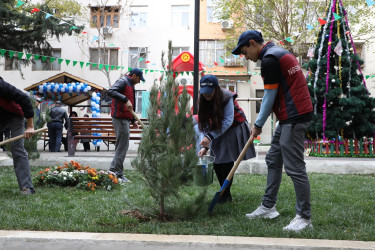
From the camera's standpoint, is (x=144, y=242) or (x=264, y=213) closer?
(x=144, y=242)

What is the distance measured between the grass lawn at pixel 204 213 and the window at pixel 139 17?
24.3 m

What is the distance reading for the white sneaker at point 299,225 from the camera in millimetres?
3455

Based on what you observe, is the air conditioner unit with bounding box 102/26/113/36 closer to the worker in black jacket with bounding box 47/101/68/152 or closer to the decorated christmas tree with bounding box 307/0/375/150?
the worker in black jacket with bounding box 47/101/68/152

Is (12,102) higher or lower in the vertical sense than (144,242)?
higher

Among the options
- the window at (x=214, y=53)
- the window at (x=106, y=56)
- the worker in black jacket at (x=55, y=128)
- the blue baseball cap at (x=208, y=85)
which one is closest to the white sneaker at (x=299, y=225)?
the blue baseball cap at (x=208, y=85)

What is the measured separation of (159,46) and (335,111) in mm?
19189

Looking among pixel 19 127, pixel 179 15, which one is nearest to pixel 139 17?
pixel 179 15

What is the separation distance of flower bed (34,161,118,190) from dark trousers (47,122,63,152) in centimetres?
865

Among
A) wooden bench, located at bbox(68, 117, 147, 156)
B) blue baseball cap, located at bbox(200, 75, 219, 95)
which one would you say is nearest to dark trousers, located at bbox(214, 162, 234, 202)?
blue baseball cap, located at bbox(200, 75, 219, 95)

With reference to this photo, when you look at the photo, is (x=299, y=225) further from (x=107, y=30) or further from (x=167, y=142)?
(x=107, y=30)

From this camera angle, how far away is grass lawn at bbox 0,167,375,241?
343 cm

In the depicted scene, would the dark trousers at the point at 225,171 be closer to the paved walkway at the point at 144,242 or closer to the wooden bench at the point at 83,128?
the paved walkway at the point at 144,242

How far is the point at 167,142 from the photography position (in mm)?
3604

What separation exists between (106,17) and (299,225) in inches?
1093
